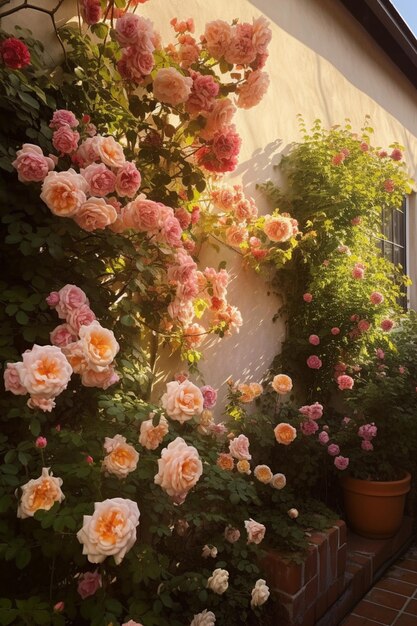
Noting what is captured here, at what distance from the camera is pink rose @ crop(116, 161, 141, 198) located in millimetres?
1780

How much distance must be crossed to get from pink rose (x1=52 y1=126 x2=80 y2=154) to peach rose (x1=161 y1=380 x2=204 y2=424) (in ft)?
3.07

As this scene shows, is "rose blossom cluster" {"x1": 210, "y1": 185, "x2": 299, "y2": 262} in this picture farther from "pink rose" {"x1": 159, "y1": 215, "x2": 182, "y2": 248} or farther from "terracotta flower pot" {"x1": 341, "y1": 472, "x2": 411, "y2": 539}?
"terracotta flower pot" {"x1": 341, "y1": 472, "x2": 411, "y2": 539}

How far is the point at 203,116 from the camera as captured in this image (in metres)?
2.35

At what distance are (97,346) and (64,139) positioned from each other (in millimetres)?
765

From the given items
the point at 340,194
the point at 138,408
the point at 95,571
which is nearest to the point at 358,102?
the point at 340,194

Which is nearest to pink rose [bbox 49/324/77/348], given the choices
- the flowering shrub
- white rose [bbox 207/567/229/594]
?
white rose [bbox 207/567/229/594]

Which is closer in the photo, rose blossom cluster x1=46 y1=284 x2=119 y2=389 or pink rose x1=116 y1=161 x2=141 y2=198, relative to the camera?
rose blossom cluster x1=46 y1=284 x2=119 y2=389

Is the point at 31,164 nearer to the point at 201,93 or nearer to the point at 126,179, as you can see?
the point at 126,179

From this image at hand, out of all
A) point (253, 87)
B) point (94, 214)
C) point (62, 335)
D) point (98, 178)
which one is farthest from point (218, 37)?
point (62, 335)

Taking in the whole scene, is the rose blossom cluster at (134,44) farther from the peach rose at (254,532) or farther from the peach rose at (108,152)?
the peach rose at (254,532)

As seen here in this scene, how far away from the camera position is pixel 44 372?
140cm

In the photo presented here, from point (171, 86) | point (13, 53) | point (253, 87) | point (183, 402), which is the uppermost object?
point (253, 87)

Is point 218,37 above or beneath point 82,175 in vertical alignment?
above

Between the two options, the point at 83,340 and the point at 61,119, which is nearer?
the point at 83,340
